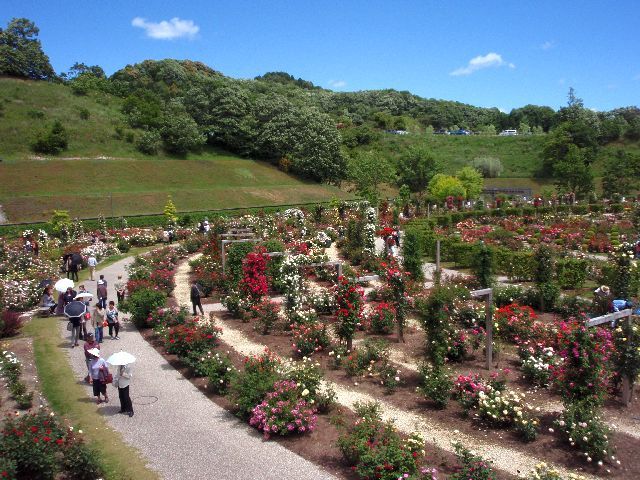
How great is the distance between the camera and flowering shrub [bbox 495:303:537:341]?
457 inches

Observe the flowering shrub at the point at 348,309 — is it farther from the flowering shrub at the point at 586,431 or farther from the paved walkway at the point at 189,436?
the flowering shrub at the point at 586,431

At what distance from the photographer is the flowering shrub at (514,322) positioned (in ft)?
38.1

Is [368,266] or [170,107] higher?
[170,107]

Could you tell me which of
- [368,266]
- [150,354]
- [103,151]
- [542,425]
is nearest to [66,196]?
[103,151]

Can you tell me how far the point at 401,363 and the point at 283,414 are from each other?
143 inches

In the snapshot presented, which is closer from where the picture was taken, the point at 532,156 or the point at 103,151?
the point at 103,151

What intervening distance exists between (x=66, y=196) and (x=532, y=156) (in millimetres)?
57117

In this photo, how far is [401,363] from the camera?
11.1 meters

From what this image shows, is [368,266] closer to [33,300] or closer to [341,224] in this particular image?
[341,224]

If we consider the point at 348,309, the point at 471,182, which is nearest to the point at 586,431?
the point at 348,309

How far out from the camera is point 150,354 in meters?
12.5

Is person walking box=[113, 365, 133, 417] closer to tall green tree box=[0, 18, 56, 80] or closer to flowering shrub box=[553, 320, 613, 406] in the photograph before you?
flowering shrub box=[553, 320, 613, 406]

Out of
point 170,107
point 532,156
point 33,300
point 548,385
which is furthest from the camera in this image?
point 532,156

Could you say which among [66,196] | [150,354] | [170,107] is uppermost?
[170,107]
